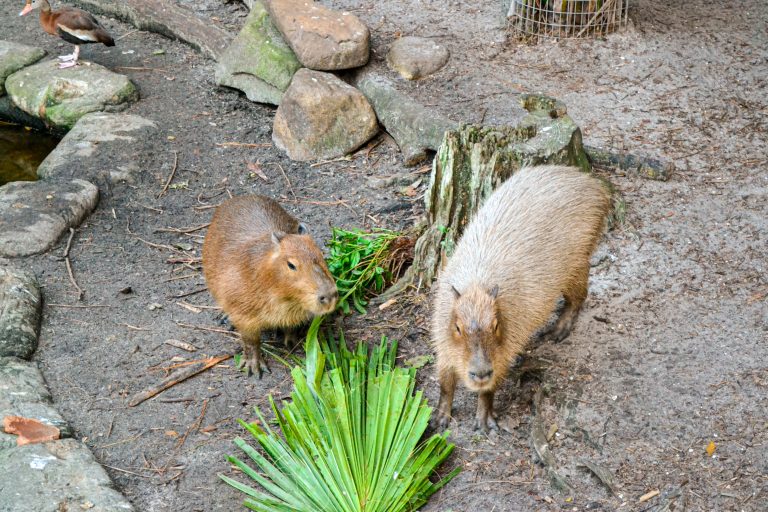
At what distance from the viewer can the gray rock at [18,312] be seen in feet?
15.9

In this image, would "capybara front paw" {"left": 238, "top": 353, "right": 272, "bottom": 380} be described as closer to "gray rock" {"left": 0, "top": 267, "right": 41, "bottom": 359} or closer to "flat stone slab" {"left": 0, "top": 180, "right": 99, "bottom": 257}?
"gray rock" {"left": 0, "top": 267, "right": 41, "bottom": 359}

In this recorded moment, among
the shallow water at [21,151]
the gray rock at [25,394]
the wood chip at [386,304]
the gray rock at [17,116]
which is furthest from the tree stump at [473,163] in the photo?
the gray rock at [17,116]

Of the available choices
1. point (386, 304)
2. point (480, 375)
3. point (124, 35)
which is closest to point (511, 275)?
point (480, 375)

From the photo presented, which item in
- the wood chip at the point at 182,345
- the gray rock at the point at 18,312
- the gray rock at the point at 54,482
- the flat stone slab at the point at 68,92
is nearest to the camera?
the gray rock at the point at 54,482

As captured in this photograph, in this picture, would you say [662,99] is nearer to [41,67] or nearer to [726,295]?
[726,295]

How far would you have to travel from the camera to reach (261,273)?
15.5 feet

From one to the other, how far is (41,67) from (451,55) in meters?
3.83

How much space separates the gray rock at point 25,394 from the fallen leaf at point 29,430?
0.14ft

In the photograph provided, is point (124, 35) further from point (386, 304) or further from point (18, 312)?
point (386, 304)

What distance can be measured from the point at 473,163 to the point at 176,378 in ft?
7.01

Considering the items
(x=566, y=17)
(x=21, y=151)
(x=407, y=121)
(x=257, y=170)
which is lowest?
(x=21, y=151)

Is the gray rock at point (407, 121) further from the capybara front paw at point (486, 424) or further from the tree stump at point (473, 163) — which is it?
the capybara front paw at point (486, 424)

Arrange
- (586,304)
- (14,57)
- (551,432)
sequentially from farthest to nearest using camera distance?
(14,57)
(586,304)
(551,432)

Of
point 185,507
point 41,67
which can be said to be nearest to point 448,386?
point 185,507
